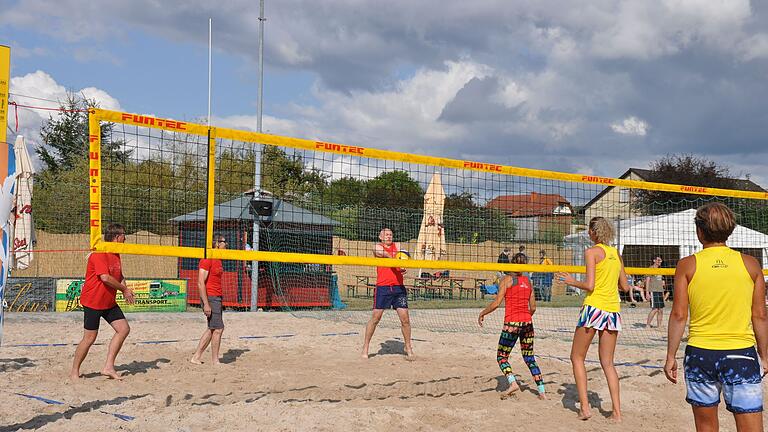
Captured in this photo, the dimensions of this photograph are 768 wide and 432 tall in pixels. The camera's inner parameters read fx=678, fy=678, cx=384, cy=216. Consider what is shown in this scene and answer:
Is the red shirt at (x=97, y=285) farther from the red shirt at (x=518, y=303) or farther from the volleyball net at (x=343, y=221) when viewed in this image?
the red shirt at (x=518, y=303)

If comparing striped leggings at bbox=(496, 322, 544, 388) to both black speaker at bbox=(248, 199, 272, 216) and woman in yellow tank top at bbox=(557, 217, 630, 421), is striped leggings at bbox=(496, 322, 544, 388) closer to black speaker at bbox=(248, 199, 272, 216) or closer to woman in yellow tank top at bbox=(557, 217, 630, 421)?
woman in yellow tank top at bbox=(557, 217, 630, 421)

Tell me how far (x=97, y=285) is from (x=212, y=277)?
127 centimetres

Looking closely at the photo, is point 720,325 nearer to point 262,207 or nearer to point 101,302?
point 101,302

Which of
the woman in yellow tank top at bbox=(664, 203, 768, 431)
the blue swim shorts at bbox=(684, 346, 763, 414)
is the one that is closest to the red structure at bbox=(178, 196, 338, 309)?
the woman in yellow tank top at bbox=(664, 203, 768, 431)

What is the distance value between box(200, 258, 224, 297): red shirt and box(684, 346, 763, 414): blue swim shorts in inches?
205

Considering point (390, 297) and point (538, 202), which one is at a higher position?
point (538, 202)

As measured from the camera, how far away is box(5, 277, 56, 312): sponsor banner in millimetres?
13258

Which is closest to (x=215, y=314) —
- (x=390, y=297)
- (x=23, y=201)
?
(x=390, y=297)

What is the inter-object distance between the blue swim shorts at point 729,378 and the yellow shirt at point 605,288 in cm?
165

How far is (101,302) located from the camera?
665 cm

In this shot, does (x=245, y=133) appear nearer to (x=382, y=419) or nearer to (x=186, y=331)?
(x=382, y=419)

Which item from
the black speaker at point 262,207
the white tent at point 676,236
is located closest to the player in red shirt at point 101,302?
the black speaker at point 262,207

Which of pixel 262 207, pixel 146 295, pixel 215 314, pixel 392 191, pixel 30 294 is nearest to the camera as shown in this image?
pixel 215 314

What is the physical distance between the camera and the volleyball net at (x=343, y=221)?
5.61m
